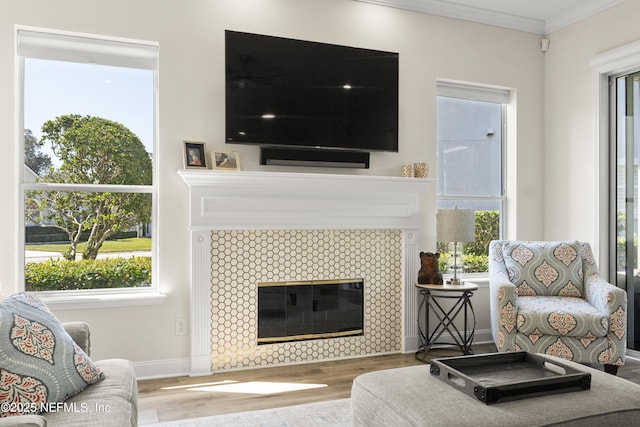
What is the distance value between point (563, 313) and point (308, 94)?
91.0 inches

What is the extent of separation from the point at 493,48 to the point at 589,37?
0.76 metres

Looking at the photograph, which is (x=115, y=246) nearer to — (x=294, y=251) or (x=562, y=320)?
(x=294, y=251)

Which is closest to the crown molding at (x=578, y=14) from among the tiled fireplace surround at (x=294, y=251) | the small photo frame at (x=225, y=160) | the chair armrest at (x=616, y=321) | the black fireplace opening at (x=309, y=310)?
the tiled fireplace surround at (x=294, y=251)

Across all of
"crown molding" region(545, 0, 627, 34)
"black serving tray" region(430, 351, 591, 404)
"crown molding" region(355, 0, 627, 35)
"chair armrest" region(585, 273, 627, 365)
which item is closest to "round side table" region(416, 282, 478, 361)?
"chair armrest" region(585, 273, 627, 365)

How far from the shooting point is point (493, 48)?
430cm

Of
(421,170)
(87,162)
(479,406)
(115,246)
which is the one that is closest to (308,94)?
(421,170)

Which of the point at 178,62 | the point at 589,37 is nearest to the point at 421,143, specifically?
the point at 589,37

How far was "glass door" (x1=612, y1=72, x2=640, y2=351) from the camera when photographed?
12.3 feet

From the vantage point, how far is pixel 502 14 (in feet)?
13.9

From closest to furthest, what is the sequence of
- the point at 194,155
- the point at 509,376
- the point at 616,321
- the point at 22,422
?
the point at 22,422
the point at 509,376
the point at 616,321
the point at 194,155

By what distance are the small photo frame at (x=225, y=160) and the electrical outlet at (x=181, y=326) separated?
1.08m

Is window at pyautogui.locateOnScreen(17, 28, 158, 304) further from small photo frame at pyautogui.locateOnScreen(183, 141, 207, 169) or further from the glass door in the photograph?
the glass door

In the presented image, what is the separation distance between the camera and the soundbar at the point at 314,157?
138 inches

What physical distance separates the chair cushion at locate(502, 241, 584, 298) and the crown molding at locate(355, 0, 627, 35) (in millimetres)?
1986
